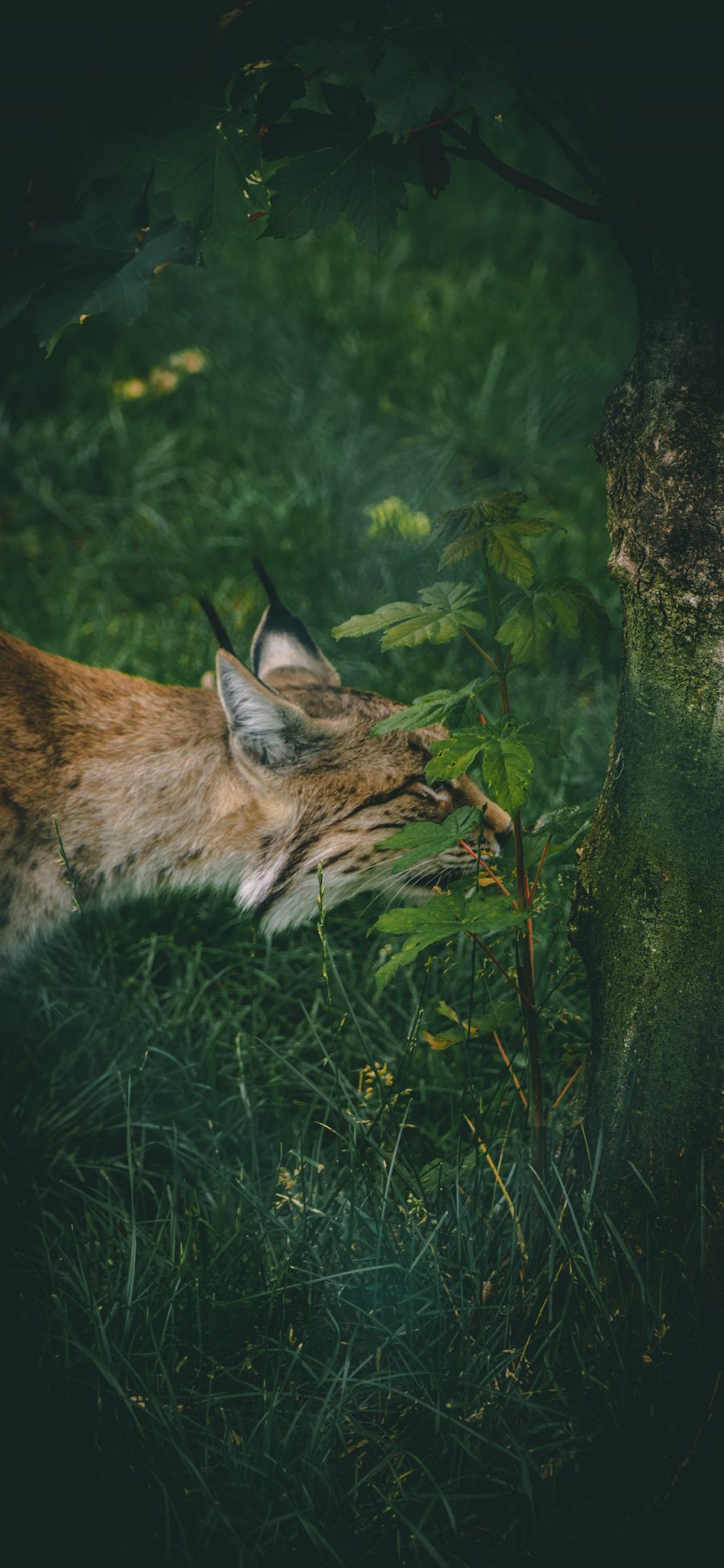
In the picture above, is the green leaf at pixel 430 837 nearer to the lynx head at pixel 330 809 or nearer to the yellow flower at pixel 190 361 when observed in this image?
the lynx head at pixel 330 809

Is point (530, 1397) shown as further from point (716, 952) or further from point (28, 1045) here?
point (28, 1045)

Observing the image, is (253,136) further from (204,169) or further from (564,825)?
(564,825)

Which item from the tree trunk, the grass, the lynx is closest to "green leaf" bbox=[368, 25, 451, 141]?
the tree trunk

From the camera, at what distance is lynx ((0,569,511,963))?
10.0ft

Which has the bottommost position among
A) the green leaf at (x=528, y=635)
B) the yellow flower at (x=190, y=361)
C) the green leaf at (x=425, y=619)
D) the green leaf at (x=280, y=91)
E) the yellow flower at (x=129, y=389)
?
the green leaf at (x=528, y=635)

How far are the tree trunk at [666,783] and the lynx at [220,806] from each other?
78 centimetres

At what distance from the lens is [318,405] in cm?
612

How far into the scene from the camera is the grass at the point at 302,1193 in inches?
81.3

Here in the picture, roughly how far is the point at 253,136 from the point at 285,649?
1686 millimetres

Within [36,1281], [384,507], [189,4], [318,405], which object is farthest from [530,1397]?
[318,405]

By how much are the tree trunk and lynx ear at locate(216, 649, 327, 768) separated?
0.95m

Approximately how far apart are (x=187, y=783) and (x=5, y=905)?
558 millimetres

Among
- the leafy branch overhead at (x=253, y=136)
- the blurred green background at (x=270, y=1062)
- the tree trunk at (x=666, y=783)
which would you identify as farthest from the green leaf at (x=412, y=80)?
the blurred green background at (x=270, y=1062)

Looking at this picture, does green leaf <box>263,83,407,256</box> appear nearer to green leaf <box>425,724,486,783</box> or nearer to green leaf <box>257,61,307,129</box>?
green leaf <box>257,61,307,129</box>
